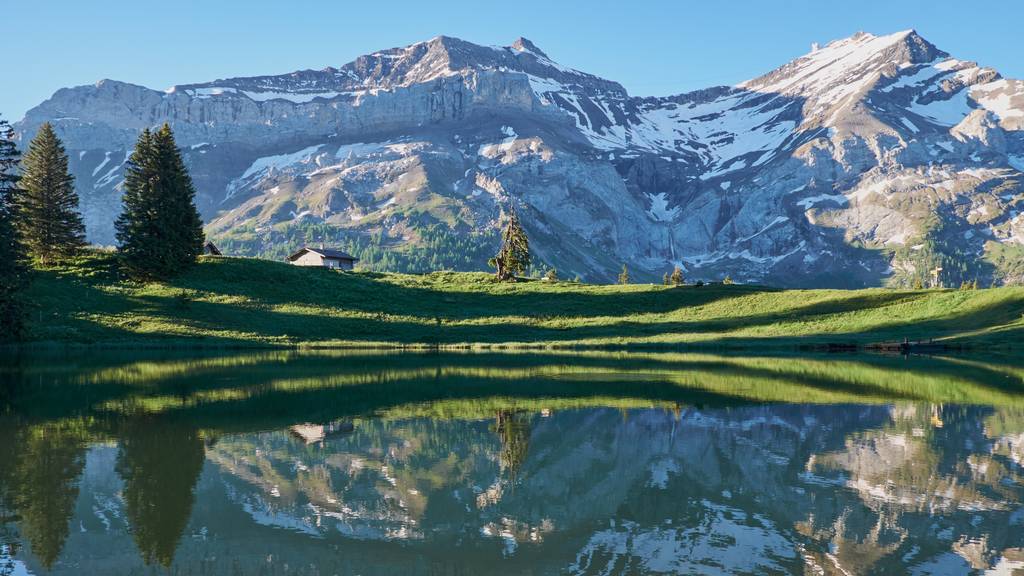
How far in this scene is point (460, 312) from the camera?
10362cm

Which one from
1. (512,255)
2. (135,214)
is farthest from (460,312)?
(135,214)

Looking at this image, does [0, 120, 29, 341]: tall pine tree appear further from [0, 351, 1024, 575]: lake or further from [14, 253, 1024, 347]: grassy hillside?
[0, 351, 1024, 575]: lake

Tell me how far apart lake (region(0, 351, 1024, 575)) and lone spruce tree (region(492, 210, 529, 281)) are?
91.8 meters

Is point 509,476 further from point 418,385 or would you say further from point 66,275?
point 66,275

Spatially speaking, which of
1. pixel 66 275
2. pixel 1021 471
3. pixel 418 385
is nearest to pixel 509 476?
pixel 1021 471

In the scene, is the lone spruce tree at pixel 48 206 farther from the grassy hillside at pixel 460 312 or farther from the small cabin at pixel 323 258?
the small cabin at pixel 323 258

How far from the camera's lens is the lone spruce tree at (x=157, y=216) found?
315 ft

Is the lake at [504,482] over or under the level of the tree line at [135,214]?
under

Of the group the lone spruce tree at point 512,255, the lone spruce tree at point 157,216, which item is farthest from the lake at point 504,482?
the lone spruce tree at point 512,255

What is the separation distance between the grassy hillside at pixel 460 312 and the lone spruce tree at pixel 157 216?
9.67ft

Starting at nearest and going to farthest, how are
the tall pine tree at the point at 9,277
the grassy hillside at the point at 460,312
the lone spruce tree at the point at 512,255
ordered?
the tall pine tree at the point at 9,277
the grassy hillside at the point at 460,312
the lone spruce tree at the point at 512,255

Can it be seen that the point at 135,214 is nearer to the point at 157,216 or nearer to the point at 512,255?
the point at 157,216

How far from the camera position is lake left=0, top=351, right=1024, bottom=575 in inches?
517

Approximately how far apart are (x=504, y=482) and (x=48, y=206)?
→ 4000 inches
